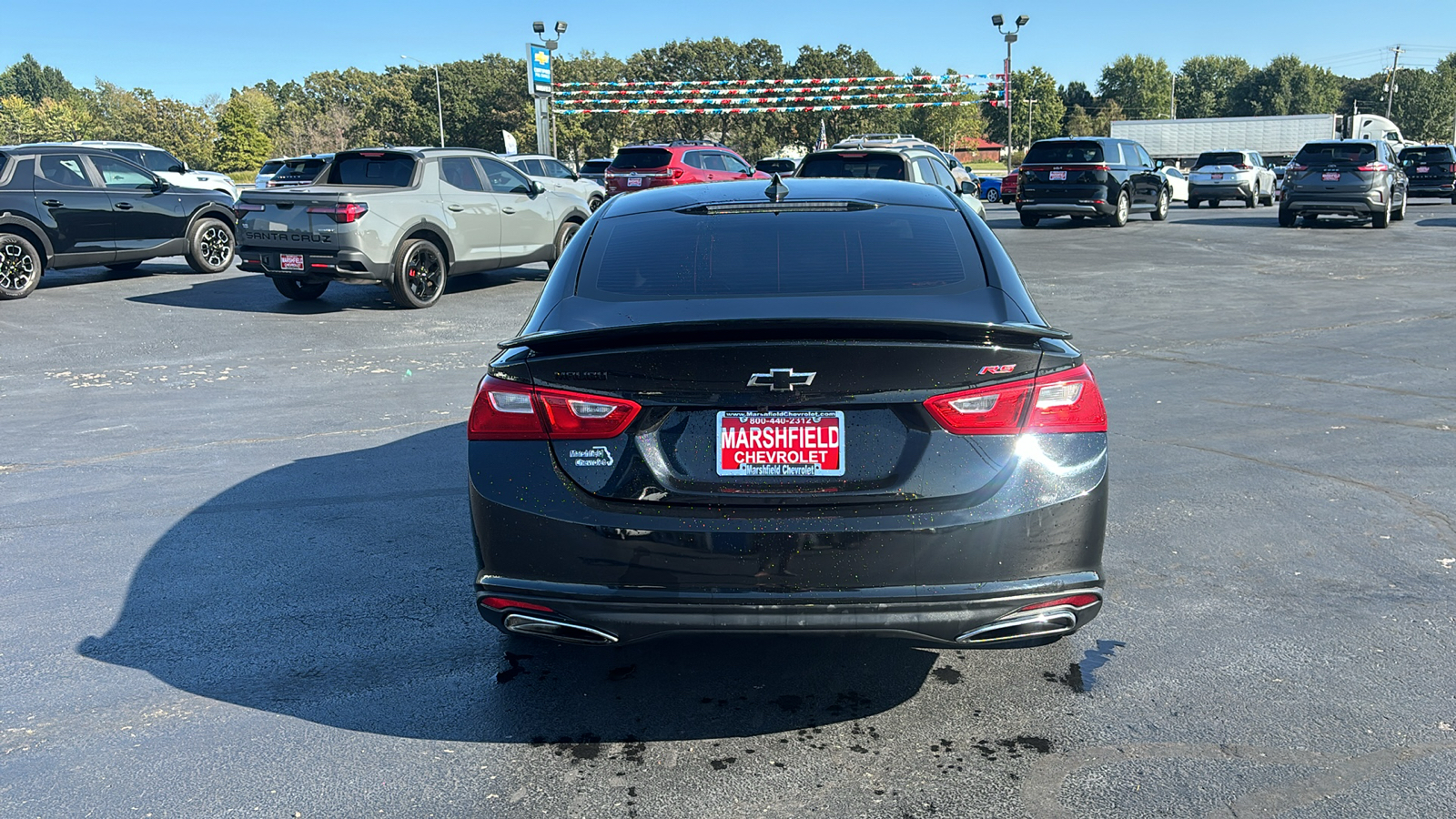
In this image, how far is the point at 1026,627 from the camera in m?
3.02

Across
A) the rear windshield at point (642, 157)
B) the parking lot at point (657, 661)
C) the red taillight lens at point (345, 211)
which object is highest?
the rear windshield at point (642, 157)

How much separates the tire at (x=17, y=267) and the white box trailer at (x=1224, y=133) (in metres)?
59.2

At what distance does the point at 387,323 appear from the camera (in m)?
11.6

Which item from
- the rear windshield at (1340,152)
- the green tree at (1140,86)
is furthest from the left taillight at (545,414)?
the green tree at (1140,86)

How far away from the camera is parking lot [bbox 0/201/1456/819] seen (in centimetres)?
296

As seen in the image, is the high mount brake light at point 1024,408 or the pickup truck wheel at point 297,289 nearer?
the high mount brake light at point 1024,408

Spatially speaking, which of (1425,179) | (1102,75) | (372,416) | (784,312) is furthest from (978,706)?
(1102,75)

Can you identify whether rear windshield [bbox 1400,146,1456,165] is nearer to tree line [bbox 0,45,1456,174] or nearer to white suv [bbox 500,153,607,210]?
tree line [bbox 0,45,1456,174]

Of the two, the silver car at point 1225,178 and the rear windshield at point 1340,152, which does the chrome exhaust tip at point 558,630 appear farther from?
the silver car at point 1225,178

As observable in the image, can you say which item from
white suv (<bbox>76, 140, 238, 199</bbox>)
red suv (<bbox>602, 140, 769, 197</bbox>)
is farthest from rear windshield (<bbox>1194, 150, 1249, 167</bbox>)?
white suv (<bbox>76, 140, 238, 199</bbox>)

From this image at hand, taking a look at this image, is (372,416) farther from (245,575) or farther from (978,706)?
(978,706)

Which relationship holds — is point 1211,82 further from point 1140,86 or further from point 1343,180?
point 1343,180

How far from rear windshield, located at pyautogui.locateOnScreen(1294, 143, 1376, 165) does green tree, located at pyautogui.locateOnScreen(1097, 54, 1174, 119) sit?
449ft

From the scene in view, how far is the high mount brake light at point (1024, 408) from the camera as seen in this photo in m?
2.94
